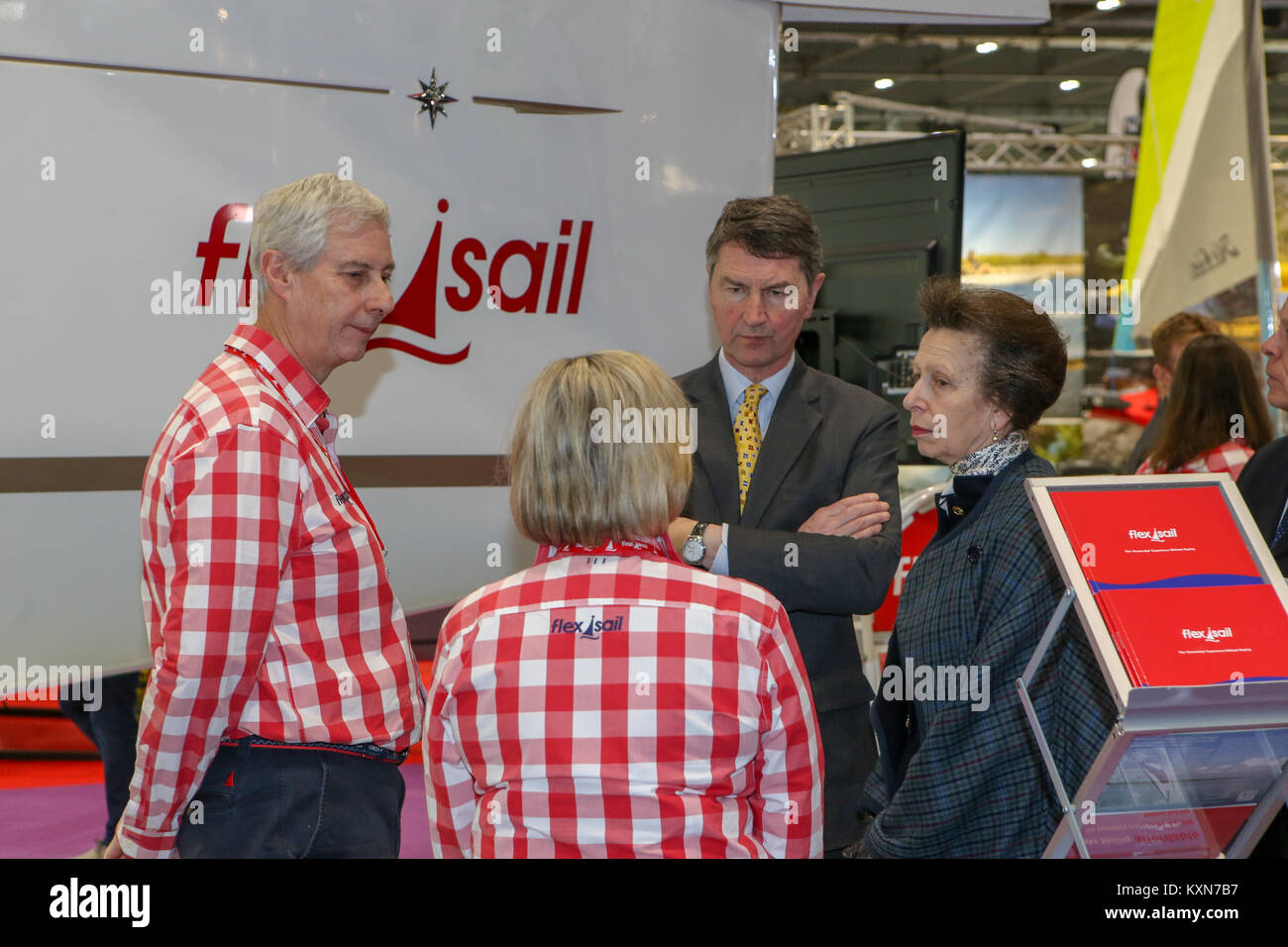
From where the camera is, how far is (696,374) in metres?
2.39

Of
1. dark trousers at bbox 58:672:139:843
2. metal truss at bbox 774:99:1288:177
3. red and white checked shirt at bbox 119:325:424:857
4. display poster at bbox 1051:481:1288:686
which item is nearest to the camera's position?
display poster at bbox 1051:481:1288:686

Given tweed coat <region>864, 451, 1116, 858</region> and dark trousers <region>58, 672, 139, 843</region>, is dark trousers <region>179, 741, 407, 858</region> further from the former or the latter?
dark trousers <region>58, 672, 139, 843</region>

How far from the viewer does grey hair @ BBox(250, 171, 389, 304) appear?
1.89 meters

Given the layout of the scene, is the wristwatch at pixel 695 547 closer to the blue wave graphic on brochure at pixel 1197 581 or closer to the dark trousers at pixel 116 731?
the blue wave graphic on brochure at pixel 1197 581

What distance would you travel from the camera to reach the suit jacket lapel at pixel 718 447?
2.27 m

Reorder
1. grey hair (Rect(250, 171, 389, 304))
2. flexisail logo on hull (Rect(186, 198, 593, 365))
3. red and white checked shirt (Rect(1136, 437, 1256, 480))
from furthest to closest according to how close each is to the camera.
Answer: red and white checked shirt (Rect(1136, 437, 1256, 480))
flexisail logo on hull (Rect(186, 198, 593, 365))
grey hair (Rect(250, 171, 389, 304))

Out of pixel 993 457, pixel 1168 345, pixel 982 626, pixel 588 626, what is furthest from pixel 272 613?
pixel 1168 345

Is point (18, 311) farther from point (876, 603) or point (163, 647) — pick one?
point (876, 603)

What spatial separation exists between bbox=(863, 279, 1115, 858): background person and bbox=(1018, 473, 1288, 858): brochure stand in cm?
8

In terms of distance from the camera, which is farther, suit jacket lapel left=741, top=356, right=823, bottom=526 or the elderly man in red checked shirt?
suit jacket lapel left=741, top=356, right=823, bottom=526

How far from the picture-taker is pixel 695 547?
6.89ft

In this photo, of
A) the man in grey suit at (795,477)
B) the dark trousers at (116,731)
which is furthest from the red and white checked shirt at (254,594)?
the dark trousers at (116,731)

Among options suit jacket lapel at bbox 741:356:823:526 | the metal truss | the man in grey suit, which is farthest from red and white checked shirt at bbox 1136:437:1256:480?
the metal truss

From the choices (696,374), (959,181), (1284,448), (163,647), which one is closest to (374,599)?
(163,647)
